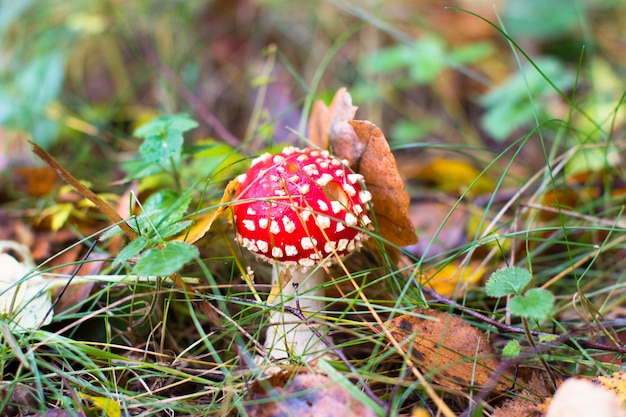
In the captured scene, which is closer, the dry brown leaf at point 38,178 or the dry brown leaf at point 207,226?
the dry brown leaf at point 207,226

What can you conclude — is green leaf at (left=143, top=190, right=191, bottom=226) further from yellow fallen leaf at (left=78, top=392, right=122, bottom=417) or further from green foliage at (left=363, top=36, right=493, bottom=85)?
green foliage at (left=363, top=36, right=493, bottom=85)

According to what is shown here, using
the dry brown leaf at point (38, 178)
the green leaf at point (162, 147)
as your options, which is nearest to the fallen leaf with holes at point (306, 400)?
the green leaf at point (162, 147)

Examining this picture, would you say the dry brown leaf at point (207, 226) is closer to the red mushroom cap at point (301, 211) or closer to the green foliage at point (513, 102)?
the red mushroom cap at point (301, 211)

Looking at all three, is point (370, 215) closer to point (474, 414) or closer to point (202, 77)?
point (474, 414)

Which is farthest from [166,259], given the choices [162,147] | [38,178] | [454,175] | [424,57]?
[424,57]

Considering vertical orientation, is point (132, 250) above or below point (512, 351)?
above

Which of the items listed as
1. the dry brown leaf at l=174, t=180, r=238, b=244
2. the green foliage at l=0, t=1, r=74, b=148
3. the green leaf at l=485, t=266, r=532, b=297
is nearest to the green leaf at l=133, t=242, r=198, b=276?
the dry brown leaf at l=174, t=180, r=238, b=244

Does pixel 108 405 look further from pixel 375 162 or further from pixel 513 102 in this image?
pixel 513 102
